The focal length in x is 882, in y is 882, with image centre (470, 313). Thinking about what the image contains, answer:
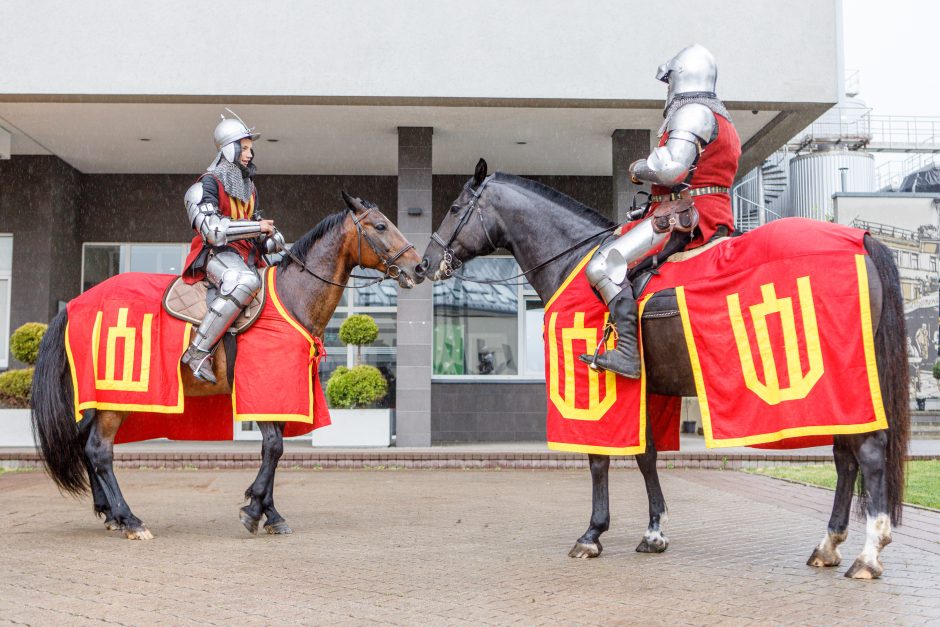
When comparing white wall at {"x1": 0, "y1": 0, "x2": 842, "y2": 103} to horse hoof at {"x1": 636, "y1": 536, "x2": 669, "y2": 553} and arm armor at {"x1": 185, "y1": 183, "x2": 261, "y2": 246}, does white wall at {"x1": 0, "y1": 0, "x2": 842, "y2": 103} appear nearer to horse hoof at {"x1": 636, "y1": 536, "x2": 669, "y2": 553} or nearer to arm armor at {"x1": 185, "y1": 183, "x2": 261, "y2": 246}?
arm armor at {"x1": 185, "y1": 183, "x2": 261, "y2": 246}

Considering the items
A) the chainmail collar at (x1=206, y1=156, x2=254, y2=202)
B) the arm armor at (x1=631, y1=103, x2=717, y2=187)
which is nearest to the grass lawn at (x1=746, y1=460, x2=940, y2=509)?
the arm armor at (x1=631, y1=103, x2=717, y2=187)

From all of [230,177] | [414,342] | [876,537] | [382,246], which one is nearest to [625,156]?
[414,342]

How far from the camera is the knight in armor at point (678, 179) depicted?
5.07 metres

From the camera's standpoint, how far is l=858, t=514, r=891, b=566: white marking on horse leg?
4.43 metres

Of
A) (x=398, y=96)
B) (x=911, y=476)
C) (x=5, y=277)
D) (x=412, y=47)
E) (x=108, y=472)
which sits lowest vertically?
(x=911, y=476)

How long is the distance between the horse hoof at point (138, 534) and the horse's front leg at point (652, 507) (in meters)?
3.29

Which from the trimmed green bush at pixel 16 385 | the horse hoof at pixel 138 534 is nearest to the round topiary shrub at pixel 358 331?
the trimmed green bush at pixel 16 385

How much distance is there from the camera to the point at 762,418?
4762mm

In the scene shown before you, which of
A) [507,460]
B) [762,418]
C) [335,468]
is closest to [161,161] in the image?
[335,468]

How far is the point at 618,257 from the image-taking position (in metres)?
5.12

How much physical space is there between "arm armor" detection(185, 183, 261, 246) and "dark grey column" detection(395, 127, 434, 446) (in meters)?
6.76

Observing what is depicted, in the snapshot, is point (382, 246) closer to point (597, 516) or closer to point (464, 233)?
point (464, 233)

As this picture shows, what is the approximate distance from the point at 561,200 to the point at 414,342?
24.7 feet

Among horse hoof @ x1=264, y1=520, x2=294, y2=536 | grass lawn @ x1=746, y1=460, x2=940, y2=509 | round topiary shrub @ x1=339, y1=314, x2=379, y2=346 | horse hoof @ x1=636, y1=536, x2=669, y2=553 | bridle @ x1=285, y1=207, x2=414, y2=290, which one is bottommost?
grass lawn @ x1=746, y1=460, x2=940, y2=509
